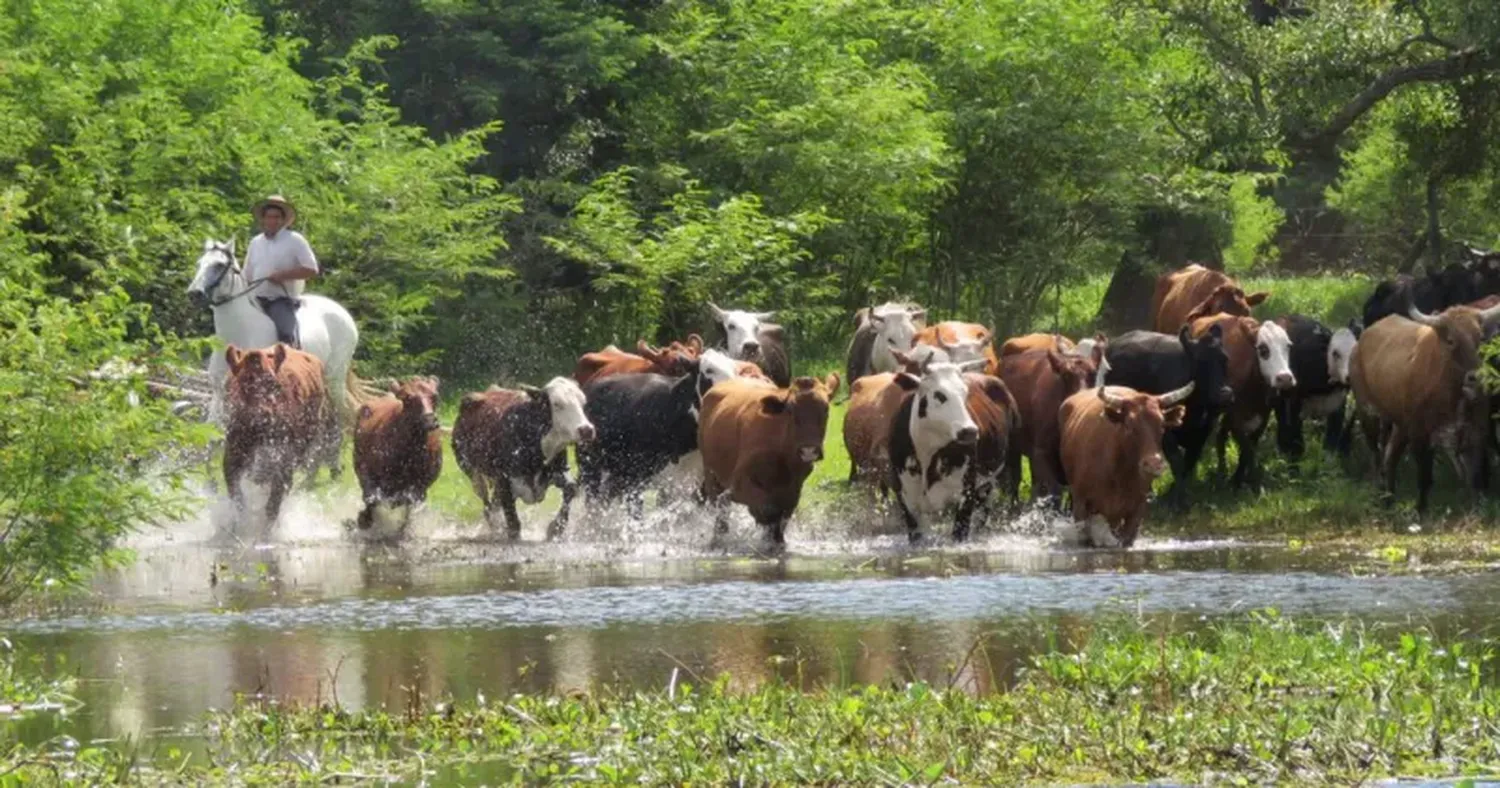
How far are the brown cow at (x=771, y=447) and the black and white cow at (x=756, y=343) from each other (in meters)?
4.58

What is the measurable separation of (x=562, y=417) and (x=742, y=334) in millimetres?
4404

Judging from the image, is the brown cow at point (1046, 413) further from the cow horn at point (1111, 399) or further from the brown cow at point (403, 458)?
the brown cow at point (403, 458)

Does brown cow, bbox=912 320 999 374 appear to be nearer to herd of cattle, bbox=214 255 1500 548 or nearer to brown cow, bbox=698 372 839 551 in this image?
herd of cattle, bbox=214 255 1500 548

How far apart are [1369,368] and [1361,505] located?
1.24m

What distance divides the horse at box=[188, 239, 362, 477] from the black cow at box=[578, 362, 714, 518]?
2.25 metres

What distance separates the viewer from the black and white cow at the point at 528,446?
66.6 feet

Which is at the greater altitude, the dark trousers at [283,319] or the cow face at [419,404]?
the dark trousers at [283,319]

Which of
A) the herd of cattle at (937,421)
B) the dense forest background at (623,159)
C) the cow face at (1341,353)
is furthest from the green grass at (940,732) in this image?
the dense forest background at (623,159)

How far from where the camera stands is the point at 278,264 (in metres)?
21.6

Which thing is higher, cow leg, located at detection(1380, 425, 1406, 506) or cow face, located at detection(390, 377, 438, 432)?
cow face, located at detection(390, 377, 438, 432)

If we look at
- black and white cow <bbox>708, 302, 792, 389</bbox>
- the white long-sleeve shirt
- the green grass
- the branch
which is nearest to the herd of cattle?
the white long-sleeve shirt

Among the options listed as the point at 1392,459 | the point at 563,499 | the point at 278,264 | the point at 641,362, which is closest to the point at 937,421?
the point at 563,499

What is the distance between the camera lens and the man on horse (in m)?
21.6

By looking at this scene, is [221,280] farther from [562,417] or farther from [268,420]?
[562,417]
